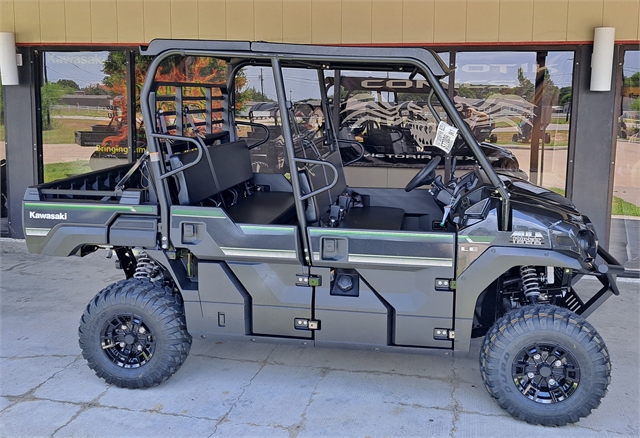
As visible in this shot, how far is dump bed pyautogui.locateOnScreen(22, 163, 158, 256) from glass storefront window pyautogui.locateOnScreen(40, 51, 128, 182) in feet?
12.2

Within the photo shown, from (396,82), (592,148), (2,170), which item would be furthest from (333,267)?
(2,170)

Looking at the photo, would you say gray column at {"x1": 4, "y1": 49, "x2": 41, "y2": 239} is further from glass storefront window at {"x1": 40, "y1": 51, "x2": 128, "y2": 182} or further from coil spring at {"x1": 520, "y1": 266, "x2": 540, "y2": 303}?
coil spring at {"x1": 520, "y1": 266, "x2": 540, "y2": 303}

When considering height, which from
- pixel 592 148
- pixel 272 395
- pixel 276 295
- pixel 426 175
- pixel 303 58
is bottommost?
pixel 272 395

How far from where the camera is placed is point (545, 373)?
3518 mm

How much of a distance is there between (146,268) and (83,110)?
13.5 ft

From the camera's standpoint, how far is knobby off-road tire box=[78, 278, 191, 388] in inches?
151

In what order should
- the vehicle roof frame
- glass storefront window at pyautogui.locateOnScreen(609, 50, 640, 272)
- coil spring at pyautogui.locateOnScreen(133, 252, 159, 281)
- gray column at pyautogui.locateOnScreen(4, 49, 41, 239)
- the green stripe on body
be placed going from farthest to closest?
gray column at pyautogui.locateOnScreen(4, 49, 41, 239) → glass storefront window at pyautogui.locateOnScreen(609, 50, 640, 272) → coil spring at pyautogui.locateOnScreen(133, 252, 159, 281) → the green stripe on body → the vehicle roof frame

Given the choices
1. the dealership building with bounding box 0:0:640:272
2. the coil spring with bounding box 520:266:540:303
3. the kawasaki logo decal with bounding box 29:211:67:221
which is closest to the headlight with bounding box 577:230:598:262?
the coil spring with bounding box 520:266:540:303

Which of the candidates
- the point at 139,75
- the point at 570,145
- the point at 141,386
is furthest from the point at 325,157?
the point at 139,75

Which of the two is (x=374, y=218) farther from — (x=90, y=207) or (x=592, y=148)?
(x=592, y=148)

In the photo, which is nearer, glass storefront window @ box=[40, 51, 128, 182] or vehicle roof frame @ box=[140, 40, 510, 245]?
vehicle roof frame @ box=[140, 40, 510, 245]

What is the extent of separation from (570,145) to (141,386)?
452cm

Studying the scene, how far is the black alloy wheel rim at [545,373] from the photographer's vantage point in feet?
11.5

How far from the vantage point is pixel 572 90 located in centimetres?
635
